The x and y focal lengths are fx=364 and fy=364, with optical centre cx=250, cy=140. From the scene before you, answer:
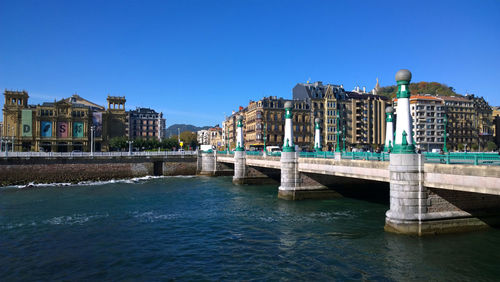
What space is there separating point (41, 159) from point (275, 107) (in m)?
64.3

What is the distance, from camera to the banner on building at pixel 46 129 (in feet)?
356

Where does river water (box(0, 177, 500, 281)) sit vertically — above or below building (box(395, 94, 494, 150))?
below

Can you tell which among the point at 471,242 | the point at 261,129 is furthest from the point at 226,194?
the point at 261,129

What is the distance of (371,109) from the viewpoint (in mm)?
120938

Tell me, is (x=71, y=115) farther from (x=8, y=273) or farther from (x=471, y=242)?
(x=471, y=242)

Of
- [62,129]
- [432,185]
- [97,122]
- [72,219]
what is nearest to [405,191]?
[432,185]

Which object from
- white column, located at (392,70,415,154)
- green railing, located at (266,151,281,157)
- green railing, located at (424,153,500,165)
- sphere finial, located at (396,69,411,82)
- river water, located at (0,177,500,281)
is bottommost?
river water, located at (0,177,500,281)

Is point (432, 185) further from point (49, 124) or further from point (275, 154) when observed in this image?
point (49, 124)

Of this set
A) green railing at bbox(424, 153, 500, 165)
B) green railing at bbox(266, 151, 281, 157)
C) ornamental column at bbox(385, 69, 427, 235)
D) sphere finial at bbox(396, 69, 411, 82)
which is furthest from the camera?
green railing at bbox(266, 151, 281, 157)

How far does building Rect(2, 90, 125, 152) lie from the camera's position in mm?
107188

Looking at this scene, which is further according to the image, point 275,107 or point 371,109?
point 371,109

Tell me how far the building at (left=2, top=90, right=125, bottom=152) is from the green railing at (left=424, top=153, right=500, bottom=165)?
354ft

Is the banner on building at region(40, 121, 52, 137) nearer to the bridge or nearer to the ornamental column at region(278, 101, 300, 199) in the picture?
the ornamental column at region(278, 101, 300, 199)

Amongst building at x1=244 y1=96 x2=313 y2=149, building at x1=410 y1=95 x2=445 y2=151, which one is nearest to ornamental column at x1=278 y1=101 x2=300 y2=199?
building at x1=244 y1=96 x2=313 y2=149
